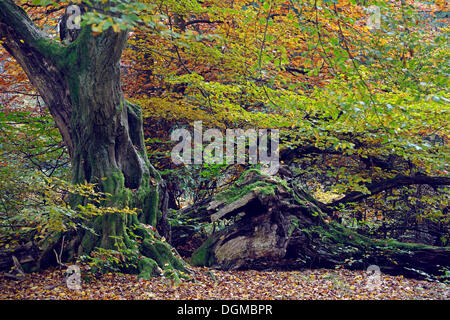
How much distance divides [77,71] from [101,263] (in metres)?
2.62

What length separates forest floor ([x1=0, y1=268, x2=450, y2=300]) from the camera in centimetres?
432

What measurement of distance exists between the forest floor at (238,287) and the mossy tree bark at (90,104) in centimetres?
47

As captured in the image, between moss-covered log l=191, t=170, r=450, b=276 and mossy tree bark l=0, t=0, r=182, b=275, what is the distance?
1.39 m

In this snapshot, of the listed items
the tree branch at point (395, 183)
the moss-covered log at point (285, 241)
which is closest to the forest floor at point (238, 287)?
the moss-covered log at point (285, 241)

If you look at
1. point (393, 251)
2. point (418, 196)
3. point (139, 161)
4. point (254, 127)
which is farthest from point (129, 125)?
point (418, 196)

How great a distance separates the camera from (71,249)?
5.06 meters

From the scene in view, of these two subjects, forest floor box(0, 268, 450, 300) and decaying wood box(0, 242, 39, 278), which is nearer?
forest floor box(0, 268, 450, 300)

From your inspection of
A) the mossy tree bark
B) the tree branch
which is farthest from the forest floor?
the tree branch

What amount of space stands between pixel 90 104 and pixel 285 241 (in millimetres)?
4067

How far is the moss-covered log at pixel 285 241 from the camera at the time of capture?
6.57 metres

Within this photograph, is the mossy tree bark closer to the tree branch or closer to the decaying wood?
the decaying wood

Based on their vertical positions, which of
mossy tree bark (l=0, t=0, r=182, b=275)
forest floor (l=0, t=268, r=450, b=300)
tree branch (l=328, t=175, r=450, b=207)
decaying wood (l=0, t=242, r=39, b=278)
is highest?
mossy tree bark (l=0, t=0, r=182, b=275)

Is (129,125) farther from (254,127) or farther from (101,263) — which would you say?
(254,127)

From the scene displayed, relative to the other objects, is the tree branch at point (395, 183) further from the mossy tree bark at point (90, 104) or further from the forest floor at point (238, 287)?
the mossy tree bark at point (90, 104)
